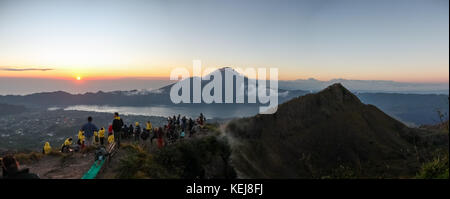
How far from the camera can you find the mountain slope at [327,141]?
17.7 metres

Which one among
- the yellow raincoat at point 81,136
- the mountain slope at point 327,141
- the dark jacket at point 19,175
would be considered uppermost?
the dark jacket at point 19,175

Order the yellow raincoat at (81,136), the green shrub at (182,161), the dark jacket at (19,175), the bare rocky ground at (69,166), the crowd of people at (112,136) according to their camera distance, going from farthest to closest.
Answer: the yellow raincoat at (81,136) < the crowd of people at (112,136) < the green shrub at (182,161) < the bare rocky ground at (69,166) < the dark jacket at (19,175)

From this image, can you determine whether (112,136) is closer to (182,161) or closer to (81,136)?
(81,136)

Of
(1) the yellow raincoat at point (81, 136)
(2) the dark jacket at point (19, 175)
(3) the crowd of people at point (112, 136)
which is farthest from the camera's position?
(1) the yellow raincoat at point (81, 136)

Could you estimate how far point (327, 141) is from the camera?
20.9m

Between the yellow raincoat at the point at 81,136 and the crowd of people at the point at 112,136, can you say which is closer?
the crowd of people at the point at 112,136

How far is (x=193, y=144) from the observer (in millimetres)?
14617

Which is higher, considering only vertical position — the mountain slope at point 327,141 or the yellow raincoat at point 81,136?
the yellow raincoat at point 81,136

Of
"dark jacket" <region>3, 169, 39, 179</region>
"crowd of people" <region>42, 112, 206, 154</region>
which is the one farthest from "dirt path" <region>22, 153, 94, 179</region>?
"dark jacket" <region>3, 169, 39, 179</region>

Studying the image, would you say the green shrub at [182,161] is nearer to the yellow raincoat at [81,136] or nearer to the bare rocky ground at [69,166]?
the bare rocky ground at [69,166]

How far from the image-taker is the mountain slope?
58.1 ft

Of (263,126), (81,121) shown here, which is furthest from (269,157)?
(81,121)

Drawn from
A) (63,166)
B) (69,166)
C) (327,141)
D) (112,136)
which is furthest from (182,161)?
(327,141)

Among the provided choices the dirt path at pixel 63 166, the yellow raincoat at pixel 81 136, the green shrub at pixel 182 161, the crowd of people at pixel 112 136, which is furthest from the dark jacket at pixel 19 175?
the yellow raincoat at pixel 81 136
